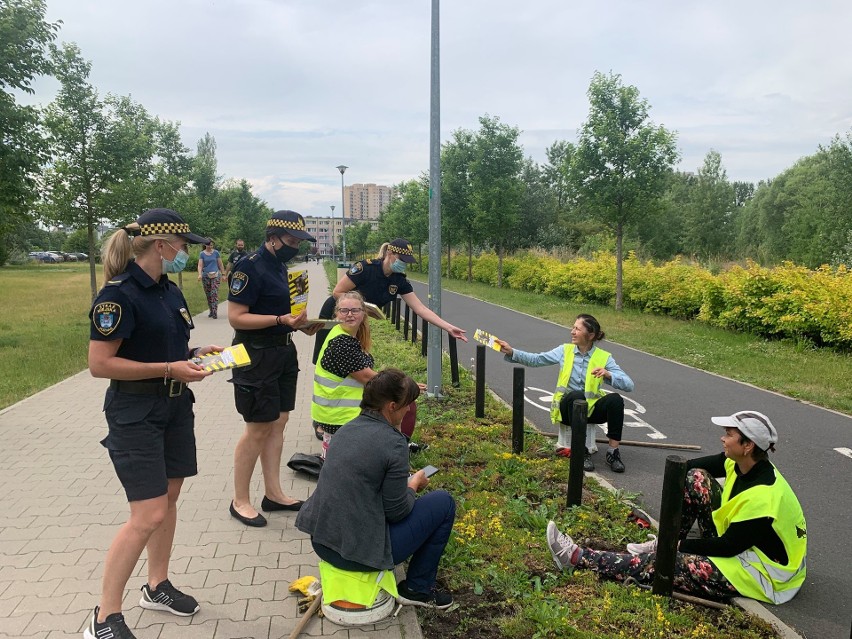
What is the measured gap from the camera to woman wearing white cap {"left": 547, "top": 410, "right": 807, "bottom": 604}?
324cm

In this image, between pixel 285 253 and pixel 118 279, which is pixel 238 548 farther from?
pixel 118 279

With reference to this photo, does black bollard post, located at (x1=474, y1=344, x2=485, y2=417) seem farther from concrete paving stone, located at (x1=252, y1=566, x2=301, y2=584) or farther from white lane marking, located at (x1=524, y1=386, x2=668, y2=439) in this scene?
concrete paving stone, located at (x1=252, y1=566, x2=301, y2=584)

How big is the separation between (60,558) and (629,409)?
6.28m

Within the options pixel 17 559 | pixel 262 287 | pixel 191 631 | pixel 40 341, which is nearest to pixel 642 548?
pixel 191 631

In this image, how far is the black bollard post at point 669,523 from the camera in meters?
3.29

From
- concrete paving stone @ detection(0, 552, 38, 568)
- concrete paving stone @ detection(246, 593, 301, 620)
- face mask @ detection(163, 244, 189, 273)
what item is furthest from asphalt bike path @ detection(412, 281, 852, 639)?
concrete paving stone @ detection(0, 552, 38, 568)

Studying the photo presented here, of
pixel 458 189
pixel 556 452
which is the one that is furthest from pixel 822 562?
pixel 458 189

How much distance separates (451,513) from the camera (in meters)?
3.25

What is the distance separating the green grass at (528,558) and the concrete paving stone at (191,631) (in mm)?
1070

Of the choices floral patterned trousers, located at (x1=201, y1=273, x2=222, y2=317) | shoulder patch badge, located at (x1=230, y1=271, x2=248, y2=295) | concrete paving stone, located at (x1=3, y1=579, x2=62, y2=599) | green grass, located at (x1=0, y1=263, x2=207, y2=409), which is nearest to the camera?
concrete paving stone, located at (x1=3, y1=579, x2=62, y2=599)

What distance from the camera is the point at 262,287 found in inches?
159

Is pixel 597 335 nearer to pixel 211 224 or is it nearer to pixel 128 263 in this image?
pixel 128 263

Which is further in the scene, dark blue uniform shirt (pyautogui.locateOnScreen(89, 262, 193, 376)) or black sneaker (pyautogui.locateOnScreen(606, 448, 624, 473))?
black sneaker (pyautogui.locateOnScreen(606, 448, 624, 473))

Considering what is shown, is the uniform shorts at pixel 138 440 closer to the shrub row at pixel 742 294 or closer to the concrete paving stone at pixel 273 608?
the concrete paving stone at pixel 273 608
